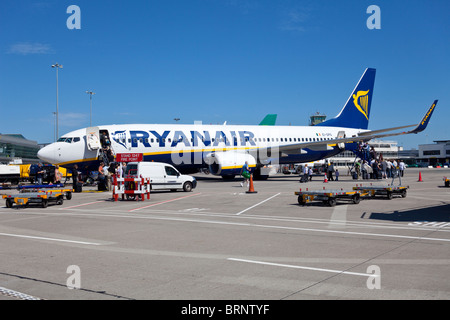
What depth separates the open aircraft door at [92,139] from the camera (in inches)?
1159

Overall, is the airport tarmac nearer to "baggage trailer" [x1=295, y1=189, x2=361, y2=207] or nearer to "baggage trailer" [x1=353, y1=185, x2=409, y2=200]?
"baggage trailer" [x1=295, y1=189, x2=361, y2=207]

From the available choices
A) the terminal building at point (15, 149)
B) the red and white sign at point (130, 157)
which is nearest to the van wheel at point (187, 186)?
the red and white sign at point (130, 157)

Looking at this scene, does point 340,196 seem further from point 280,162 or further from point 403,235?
point 280,162

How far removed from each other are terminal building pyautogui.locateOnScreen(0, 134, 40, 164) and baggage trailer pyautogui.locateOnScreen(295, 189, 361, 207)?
313 ft

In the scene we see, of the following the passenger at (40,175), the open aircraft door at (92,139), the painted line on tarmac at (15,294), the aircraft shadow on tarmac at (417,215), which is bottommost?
the aircraft shadow on tarmac at (417,215)

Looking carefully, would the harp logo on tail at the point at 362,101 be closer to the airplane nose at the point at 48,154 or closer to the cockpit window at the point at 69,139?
the cockpit window at the point at 69,139

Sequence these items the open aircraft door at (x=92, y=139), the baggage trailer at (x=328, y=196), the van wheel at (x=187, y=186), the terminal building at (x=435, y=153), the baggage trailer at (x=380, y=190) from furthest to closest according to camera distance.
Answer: the terminal building at (x=435, y=153)
the open aircraft door at (x=92, y=139)
the van wheel at (x=187, y=186)
the baggage trailer at (x=380, y=190)
the baggage trailer at (x=328, y=196)

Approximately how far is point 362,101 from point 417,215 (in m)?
32.4

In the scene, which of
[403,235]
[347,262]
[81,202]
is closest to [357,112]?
[81,202]

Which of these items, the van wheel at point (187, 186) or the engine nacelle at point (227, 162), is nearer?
the van wheel at point (187, 186)

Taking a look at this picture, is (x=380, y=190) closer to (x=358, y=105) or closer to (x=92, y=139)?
(x=92, y=139)

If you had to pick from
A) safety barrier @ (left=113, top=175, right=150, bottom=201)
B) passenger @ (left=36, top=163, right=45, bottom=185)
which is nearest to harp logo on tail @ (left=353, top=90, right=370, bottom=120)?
safety barrier @ (left=113, top=175, right=150, bottom=201)

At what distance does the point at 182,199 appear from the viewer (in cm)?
2042
